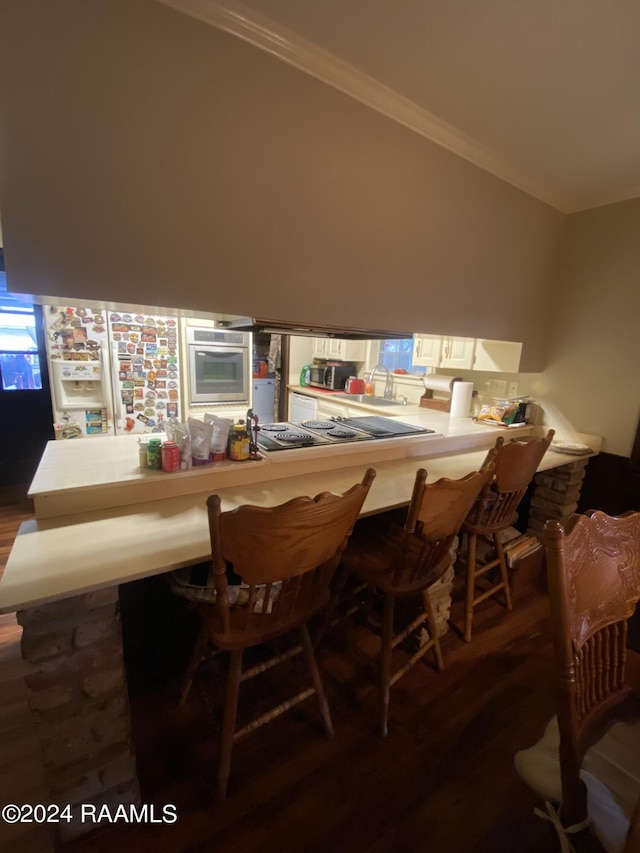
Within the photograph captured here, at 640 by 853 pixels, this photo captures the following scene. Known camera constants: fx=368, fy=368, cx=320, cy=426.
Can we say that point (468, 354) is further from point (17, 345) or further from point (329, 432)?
point (17, 345)

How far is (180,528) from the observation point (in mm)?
1165

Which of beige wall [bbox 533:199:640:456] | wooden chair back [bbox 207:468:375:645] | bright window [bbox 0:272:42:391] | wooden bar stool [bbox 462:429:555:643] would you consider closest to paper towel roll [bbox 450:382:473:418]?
beige wall [bbox 533:199:640:456]

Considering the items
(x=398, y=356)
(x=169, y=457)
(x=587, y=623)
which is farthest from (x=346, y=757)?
(x=398, y=356)

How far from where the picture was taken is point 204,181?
1.25 meters

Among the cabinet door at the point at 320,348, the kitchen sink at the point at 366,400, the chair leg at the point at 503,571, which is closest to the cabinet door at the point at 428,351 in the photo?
the kitchen sink at the point at 366,400

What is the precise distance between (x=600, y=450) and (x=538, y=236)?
1421 mm

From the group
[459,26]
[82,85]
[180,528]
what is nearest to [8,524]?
[180,528]

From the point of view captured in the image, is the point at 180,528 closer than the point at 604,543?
No

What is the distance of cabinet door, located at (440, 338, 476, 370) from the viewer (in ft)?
8.92

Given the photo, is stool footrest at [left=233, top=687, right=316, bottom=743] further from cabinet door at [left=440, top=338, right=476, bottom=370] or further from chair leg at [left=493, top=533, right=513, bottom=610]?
cabinet door at [left=440, top=338, right=476, bottom=370]

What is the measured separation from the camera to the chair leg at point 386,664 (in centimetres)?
137

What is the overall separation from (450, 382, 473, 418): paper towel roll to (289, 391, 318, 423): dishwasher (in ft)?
5.13

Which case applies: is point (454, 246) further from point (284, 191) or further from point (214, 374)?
point (214, 374)

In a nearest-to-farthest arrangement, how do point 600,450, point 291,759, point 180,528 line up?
point 180,528, point 291,759, point 600,450
